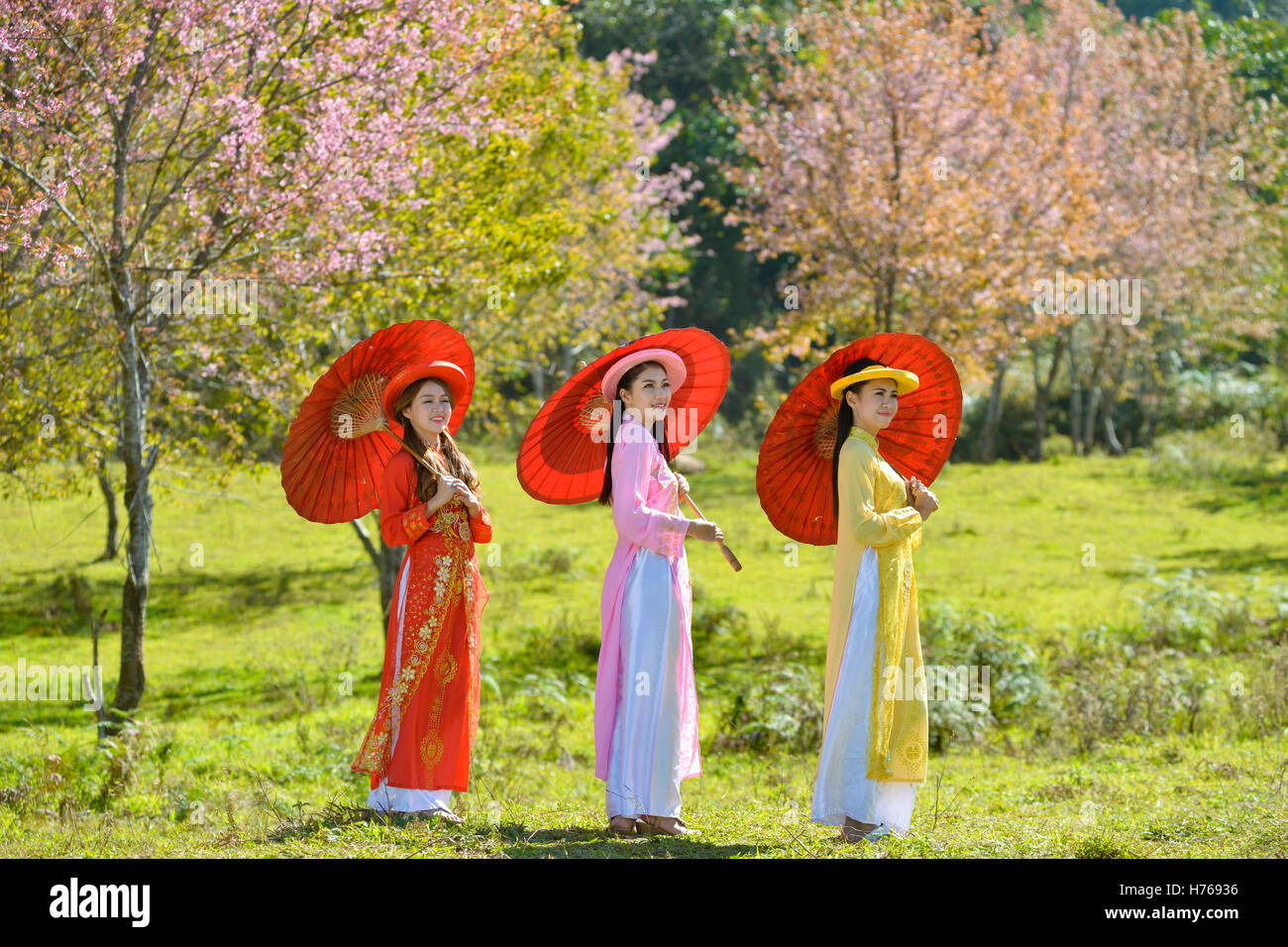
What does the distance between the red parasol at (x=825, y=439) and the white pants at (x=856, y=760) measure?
0.55 metres

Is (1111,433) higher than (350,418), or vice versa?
(1111,433)

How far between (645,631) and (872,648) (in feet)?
3.13

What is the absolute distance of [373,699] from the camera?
10625 mm

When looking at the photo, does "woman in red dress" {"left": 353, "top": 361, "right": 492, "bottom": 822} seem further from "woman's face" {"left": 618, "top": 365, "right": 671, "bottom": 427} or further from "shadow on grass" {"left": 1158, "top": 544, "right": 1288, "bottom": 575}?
"shadow on grass" {"left": 1158, "top": 544, "right": 1288, "bottom": 575}

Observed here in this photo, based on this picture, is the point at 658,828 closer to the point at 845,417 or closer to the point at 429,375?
the point at 845,417

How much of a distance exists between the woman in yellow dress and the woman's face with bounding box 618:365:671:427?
75cm

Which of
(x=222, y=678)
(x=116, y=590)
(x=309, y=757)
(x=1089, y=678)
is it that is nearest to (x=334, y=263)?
(x=309, y=757)

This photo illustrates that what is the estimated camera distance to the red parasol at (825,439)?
575cm

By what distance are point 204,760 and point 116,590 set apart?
6429mm

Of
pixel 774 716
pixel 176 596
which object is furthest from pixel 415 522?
pixel 176 596

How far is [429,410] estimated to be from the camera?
5.79 meters

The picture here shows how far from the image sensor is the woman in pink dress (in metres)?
5.49

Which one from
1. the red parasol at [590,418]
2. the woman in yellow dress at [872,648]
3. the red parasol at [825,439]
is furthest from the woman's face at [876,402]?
the red parasol at [590,418]
